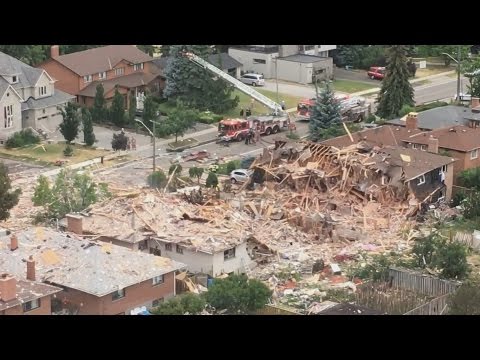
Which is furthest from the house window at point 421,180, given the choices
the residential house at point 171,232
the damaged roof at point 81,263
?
the damaged roof at point 81,263

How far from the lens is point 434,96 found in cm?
3303

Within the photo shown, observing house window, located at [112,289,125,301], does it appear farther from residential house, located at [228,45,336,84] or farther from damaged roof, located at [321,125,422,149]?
residential house, located at [228,45,336,84]

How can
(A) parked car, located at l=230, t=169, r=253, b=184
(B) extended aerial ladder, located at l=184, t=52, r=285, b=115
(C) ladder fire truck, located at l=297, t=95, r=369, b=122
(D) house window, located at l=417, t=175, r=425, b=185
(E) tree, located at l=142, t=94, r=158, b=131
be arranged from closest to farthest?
(D) house window, located at l=417, t=175, r=425, b=185 → (A) parked car, located at l=230, t=169, r=253, b=184 → (E) tree, located at l=142, t=94, r=158, b=131 → (C) ladder fire truck, located at l=297, t=95, r=369, b=122 → (B) extended aerial ladder, located at l=184, t=52, r=285, b=115

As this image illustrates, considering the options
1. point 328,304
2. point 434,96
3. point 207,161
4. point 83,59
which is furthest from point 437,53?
point 328,304

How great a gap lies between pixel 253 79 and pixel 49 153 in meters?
9.90

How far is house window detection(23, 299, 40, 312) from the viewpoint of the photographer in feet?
44.6

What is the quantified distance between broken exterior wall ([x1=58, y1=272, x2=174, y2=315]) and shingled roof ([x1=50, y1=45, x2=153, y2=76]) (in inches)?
639

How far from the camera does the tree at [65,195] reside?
19.7 meters

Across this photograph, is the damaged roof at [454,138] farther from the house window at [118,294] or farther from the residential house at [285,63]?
the residential house at [285,63]

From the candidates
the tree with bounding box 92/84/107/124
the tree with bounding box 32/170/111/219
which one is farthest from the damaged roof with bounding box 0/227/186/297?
the tree with bounding box 92/84/107/124

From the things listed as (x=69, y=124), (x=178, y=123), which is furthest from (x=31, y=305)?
(x=178, y=123)

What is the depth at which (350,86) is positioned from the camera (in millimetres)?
34438
